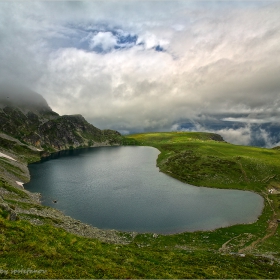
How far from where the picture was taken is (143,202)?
92438 millimetres

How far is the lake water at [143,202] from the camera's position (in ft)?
243

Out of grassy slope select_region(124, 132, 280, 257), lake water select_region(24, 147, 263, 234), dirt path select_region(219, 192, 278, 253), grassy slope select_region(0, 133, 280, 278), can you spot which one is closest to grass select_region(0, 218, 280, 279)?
grassy slope select_region(0, 133, 280, 278)

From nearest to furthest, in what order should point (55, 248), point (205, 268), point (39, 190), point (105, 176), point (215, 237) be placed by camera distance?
point (55, 248) < point (205, 268) < point (215, 237) < point (39, 190) < point (105, 176)

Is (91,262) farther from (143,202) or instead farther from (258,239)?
(143,202)

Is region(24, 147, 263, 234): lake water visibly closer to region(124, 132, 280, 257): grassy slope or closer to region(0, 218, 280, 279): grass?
region(124, 132, 280, 257): grassy slope

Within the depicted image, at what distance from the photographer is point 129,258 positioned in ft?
109

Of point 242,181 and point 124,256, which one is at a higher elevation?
point 242,181

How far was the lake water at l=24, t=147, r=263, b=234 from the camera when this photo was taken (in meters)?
73.9

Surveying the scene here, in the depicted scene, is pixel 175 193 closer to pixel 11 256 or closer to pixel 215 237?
pixel 215 237

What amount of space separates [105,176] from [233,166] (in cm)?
9479

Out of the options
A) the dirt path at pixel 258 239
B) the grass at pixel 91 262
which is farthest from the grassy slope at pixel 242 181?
the grass at pixel 91 262

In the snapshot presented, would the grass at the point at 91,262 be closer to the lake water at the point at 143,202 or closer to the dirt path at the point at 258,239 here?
the dirt path at the point at 258,239

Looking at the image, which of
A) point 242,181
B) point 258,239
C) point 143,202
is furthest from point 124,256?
point 242,181

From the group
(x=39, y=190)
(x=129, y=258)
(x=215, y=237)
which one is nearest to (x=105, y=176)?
(x=39, y=190)
